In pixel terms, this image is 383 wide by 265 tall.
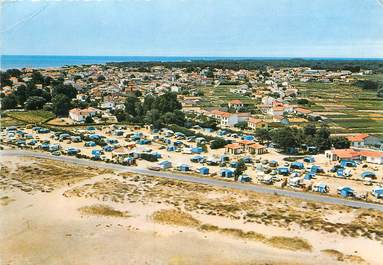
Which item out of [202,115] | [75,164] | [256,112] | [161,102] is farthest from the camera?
[256,112]

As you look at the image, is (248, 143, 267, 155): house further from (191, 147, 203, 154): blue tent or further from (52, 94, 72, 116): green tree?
(52, 94, 72, 116): green tree

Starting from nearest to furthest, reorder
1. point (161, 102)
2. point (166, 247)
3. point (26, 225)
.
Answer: point (166, 247), point (26, 225), point (161, 102)

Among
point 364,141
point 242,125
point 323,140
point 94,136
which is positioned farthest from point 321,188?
point 242,125

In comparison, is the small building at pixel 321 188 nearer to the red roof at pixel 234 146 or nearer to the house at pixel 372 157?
the house at pixel 372 157

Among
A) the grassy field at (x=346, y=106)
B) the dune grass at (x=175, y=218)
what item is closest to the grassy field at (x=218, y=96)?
the grassy field at (x=346, y=106)

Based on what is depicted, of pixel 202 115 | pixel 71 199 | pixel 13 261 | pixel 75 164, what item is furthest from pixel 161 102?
pixel 13 261

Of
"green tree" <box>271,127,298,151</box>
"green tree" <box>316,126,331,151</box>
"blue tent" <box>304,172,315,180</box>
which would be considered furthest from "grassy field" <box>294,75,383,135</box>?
"blue tent" <box>304,172,315,180</box>

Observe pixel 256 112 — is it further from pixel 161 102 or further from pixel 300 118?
pixel 161 102

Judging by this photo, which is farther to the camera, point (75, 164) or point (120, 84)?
point (120, 84)
